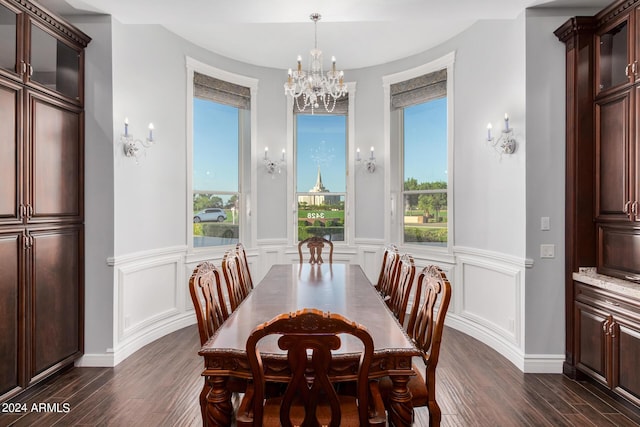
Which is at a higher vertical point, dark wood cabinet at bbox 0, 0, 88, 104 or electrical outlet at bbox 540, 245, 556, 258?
dark wood cabinet at bbox 0, 0, 88, 104

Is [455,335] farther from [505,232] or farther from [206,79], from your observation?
[206,79]

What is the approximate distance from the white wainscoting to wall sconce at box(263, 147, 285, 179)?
1.38 meters

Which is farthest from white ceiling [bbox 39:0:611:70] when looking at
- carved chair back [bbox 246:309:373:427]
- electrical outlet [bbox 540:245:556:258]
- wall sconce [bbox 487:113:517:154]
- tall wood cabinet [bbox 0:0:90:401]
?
carved chair back [bbox 246:309:373:427]

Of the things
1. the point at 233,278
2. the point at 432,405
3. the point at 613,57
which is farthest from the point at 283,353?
the point at 613,57

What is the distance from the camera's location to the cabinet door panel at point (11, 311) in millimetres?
2670

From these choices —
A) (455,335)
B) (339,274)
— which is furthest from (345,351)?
(455,335)

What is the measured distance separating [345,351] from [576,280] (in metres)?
2.53

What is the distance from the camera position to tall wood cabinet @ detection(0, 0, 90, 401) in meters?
2.73

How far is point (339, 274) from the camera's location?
3723mm

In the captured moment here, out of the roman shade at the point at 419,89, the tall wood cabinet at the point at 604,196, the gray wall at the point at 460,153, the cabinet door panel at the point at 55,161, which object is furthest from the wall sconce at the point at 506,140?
the cabinet door panel at the point at 55,161

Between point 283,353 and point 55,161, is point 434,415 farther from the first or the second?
point 55,161

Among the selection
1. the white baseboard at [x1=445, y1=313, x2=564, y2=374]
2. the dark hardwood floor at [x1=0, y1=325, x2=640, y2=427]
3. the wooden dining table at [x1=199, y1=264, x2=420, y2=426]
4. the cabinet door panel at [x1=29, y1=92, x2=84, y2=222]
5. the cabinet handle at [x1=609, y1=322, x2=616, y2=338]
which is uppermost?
the cabinet door panel at [x1=29, y1=92, x2=84, y2=222]

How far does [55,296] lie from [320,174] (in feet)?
11.8

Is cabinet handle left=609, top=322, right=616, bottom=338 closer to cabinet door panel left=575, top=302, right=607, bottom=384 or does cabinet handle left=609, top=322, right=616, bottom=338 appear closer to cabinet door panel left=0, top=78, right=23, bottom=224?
cabinet door panel left=575, top=302, right=607, bottom=384
